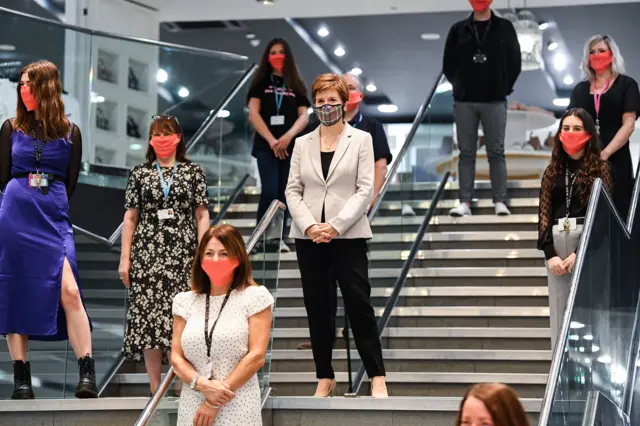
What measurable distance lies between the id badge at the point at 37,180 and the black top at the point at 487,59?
421 cm

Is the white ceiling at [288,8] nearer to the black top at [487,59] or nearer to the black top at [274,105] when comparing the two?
the black top at [487,59]

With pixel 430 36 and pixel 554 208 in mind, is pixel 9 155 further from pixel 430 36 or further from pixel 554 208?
pixel 430 36

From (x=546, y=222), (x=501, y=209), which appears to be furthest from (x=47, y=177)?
(x=501, y=209)

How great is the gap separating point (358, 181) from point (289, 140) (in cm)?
267

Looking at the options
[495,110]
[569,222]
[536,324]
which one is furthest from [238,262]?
[495,110]

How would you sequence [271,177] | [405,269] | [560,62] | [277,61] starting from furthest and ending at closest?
[560,62]
[405,269]
[271,177]
[277,61]

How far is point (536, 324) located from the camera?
27.9 ft

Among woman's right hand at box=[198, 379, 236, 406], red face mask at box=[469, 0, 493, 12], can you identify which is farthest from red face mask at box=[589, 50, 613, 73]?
woman's right hand at box=[198, 379, 236, 406]

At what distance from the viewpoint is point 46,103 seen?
6.52 m

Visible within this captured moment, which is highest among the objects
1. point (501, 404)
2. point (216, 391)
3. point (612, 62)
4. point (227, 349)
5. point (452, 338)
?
point (612, 62)

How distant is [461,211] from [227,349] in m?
5.21

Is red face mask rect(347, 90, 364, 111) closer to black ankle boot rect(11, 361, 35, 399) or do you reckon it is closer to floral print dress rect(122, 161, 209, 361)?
floral print dress rect(122, 161, 209, 361)

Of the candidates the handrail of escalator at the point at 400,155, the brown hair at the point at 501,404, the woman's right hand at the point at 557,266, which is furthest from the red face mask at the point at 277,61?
the brown hair at the point at 501,404

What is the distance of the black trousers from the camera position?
20.6 feet
